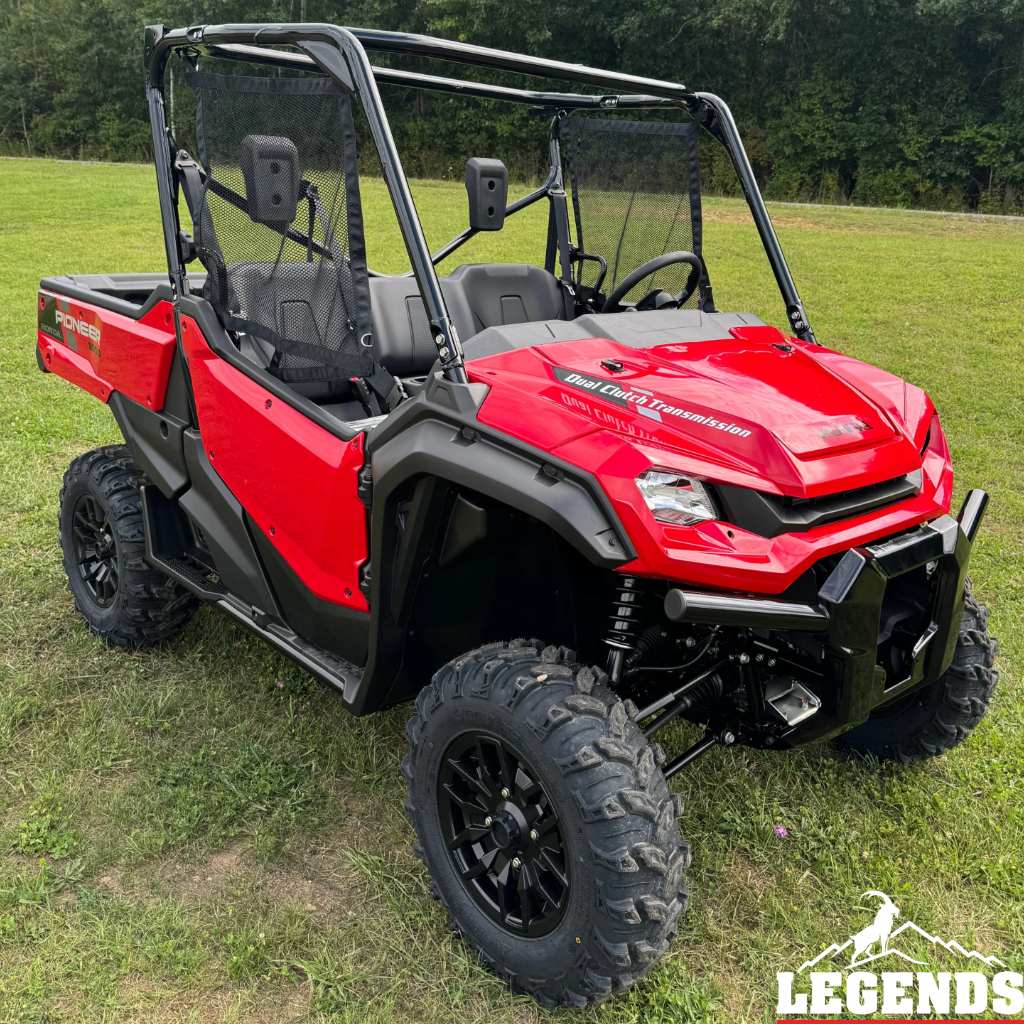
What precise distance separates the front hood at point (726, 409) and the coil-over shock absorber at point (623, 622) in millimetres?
317

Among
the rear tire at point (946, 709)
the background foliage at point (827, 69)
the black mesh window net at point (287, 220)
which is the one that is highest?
the background foliage at point (827, 69)

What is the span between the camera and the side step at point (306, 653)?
2.62 m

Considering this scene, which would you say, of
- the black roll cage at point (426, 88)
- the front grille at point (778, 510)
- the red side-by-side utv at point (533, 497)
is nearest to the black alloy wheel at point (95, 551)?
the red side-by-side utv at point (533, 497)

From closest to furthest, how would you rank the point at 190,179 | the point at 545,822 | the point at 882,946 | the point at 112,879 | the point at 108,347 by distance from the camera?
the point at 545,822 → the point at 882,946 → the point at 112,879 → the point at 190,179 → the point at 108,347

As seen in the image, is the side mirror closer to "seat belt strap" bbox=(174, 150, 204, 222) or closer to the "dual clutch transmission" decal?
the "dual clutch transmission" decal

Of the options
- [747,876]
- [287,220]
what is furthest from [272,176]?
[747,876]

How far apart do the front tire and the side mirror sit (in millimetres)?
1272

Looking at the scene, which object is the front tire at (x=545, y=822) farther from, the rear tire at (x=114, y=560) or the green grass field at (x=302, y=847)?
the rear tire at (x=114, y=560)

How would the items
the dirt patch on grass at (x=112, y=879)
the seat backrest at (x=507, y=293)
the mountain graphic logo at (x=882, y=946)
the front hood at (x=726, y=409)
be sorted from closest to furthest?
the front hood at (x=726, y=409) < the mountain graphic logo at (x=882, y=946) < the dirt patch on grass at (x=112, y=879) < the seat backrest at (x=507, y=293)

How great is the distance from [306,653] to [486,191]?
141 cm

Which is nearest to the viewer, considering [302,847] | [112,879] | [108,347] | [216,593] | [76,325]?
[112,879]

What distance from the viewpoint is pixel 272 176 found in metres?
2.58

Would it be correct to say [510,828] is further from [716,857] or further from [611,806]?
[716,857]

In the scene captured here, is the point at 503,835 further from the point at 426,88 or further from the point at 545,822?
the point at 426,88
